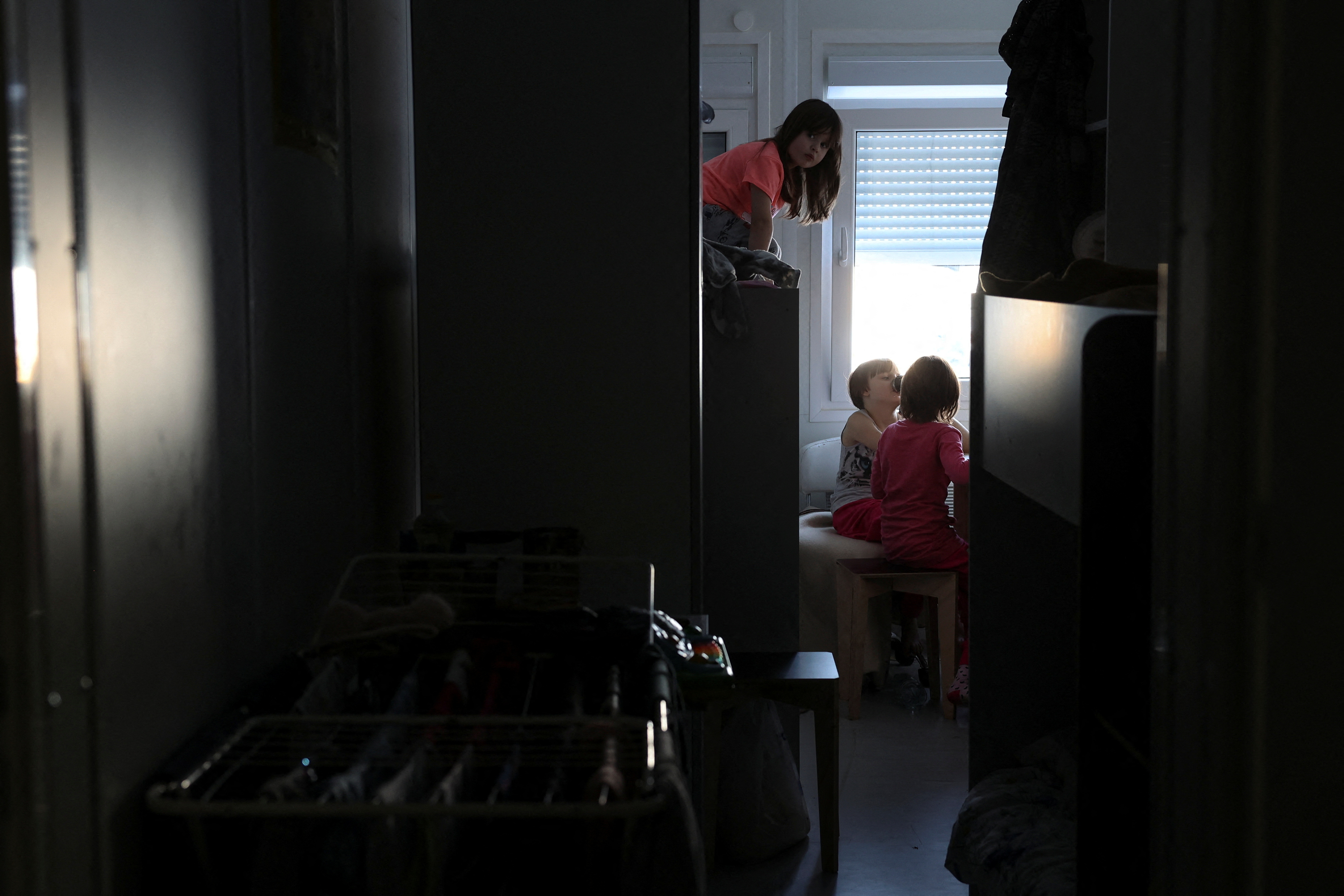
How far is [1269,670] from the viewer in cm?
81

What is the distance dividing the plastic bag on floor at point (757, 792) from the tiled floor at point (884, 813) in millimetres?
45

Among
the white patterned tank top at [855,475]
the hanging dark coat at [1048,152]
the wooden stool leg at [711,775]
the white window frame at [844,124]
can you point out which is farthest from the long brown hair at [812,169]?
the wooden stool leg at [711,775]

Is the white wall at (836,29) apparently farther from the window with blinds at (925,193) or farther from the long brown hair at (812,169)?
the long brown hair at (812,169)

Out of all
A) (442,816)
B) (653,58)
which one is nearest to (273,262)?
(442,816)

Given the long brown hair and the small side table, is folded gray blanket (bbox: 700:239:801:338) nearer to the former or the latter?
the long brown hair

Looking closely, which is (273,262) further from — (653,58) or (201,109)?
(653,58)

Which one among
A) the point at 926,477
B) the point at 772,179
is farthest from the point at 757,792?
the point at 772,179

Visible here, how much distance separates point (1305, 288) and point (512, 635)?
0.95 m

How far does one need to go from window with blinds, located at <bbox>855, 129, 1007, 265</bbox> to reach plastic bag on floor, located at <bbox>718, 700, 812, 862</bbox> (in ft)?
9.46

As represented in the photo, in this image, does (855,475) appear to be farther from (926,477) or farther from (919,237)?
(919,237)

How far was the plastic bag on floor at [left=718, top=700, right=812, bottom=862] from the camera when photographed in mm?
2443

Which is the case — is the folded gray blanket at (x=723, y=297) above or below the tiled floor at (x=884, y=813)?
above

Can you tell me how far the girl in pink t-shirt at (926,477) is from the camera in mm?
3480

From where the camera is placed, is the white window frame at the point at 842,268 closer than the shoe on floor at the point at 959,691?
No
